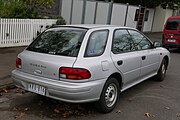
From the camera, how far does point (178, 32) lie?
41.1 feet

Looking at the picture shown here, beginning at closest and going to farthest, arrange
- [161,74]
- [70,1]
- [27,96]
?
[27,96] → [161,74] → [70,1]

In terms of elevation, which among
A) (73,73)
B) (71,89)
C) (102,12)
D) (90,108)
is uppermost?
(102,12)

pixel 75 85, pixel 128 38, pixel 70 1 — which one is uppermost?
pixel 70 1

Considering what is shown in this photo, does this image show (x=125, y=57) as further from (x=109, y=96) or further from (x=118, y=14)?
(x=118, y=14)

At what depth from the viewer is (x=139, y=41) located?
563 centimetres

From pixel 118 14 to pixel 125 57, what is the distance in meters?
12.5

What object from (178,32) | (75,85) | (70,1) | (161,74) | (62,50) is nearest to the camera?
(75,85)

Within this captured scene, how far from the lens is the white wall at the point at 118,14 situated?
53.9 ft

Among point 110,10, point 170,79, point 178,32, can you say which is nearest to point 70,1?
point 110,10

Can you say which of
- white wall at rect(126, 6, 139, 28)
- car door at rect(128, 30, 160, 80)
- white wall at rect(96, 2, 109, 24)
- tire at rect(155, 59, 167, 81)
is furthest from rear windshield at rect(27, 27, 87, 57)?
white wall at rect(126, 6, 139, 28)

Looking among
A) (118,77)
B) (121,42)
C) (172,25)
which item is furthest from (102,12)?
(118,77)

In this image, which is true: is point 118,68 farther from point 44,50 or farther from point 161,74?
point 161,74

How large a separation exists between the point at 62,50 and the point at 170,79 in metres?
4.19

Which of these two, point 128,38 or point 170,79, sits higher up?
point 128,38
